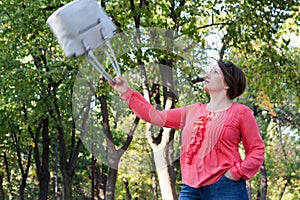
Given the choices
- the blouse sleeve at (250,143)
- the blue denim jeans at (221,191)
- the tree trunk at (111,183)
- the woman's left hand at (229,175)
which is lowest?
the blue denim jeans at (221,191)

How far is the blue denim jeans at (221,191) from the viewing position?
3609mm

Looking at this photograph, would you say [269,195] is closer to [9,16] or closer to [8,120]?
[8,120]

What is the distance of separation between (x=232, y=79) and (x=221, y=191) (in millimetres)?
730

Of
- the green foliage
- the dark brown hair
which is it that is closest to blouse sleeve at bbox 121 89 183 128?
the dark brown hair

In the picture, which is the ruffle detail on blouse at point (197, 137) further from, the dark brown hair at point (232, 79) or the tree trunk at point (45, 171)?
the tree trunk at point (45, 171)

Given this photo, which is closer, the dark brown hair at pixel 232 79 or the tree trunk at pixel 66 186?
the dark brown hair at pixel 232 79

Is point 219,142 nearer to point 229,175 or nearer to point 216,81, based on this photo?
point 229,175

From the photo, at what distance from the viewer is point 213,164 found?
12.0 ft

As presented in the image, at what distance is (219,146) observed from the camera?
3.65 meters

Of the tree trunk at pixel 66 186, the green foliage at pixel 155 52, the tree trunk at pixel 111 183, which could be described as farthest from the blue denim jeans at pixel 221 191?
the tree trunk at pixel 66 186

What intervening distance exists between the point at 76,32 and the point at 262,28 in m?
7.56

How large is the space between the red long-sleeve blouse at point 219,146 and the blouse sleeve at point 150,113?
0.07 m

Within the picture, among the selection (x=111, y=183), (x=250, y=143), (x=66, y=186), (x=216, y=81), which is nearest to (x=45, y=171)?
(x=66, y=186)

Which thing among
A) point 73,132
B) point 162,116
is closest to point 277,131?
point 73,132
